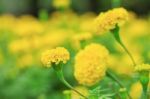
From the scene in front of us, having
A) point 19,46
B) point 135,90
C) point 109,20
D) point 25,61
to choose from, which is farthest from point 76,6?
point 109,20

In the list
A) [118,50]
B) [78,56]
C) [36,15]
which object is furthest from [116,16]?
[36,15]

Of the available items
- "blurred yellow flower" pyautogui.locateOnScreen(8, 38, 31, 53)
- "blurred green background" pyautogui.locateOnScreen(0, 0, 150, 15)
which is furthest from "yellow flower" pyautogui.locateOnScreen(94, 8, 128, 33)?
"blurred green background" pyautogui.locateOnScreen(0, 0, 150, 15)

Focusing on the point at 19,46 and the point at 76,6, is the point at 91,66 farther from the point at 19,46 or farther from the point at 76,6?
the point at 76,6

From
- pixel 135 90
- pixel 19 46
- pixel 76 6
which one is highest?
pixel 135 90

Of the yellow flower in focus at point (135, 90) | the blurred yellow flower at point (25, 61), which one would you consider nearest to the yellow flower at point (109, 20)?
the yellow flower in focus at point (135, 90)

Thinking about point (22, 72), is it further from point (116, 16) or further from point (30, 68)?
point (116, 16)

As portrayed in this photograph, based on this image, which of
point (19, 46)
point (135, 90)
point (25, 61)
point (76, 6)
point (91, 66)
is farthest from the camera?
point (76, 6)

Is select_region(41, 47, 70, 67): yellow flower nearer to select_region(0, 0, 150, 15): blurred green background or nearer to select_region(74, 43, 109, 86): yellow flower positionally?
select_region(74, 43, 109, 86): yellow flower
